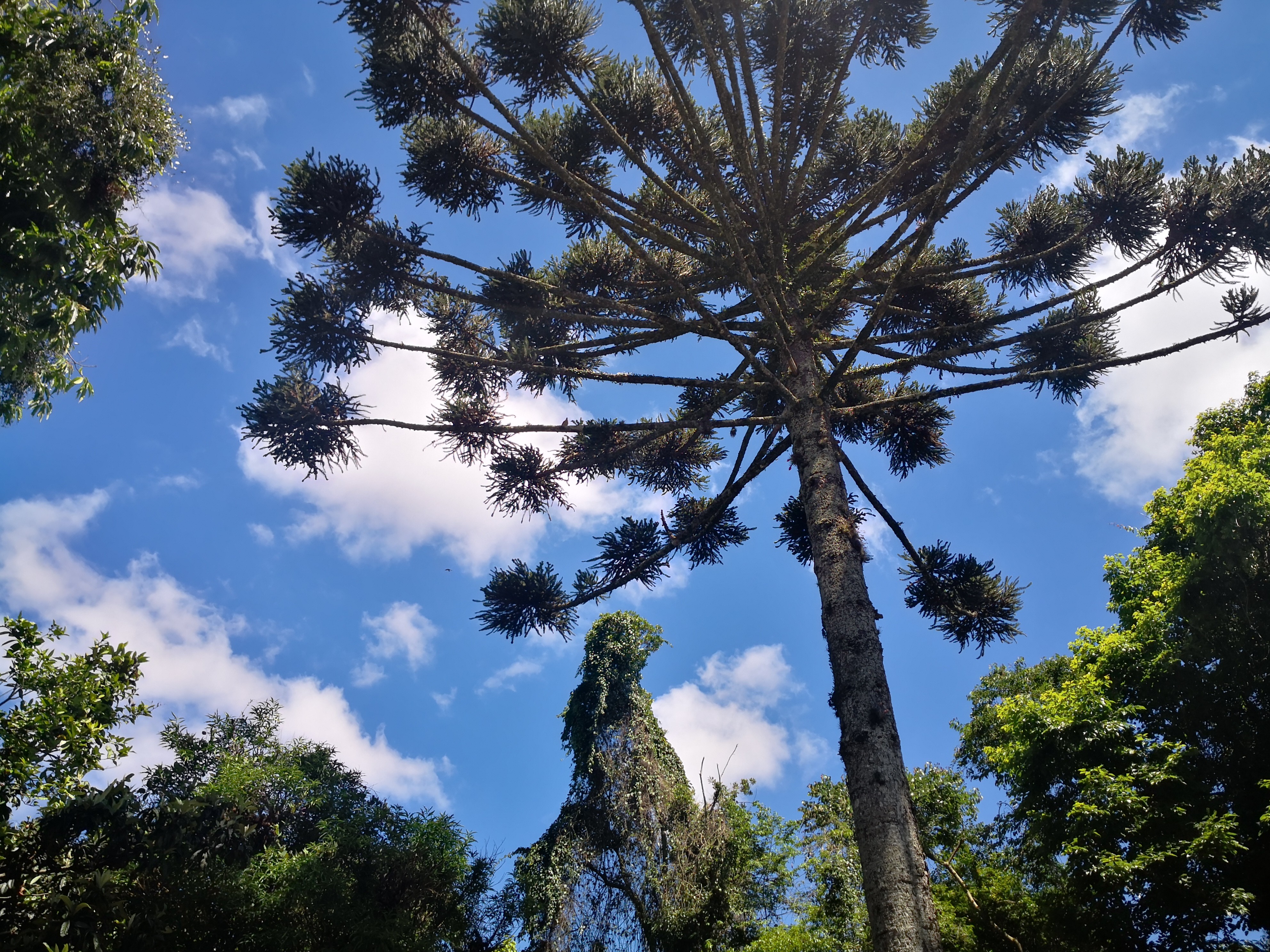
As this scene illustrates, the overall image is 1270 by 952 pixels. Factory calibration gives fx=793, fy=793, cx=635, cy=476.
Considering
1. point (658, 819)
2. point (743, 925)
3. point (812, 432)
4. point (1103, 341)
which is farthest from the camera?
point (658, 819)

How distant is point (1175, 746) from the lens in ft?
36.7

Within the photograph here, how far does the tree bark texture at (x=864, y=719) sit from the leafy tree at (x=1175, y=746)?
678cm

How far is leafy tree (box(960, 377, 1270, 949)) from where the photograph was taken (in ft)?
34.5

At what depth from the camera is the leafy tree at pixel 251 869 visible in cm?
1002

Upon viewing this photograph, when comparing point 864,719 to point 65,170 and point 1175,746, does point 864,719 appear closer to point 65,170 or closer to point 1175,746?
point 1175,746

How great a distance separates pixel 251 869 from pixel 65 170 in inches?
482

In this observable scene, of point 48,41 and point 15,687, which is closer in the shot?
point 48,41

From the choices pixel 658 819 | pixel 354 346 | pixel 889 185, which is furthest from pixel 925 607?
pixel 658 819

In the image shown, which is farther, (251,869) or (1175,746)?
(251,869)

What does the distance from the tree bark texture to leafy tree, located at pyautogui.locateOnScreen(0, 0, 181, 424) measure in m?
7.52

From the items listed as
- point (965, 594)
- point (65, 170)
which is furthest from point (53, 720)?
point (965, 594)

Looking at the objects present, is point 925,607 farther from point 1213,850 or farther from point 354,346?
point 354,346

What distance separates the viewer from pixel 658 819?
18.2 m

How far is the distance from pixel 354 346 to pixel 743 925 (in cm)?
1354
